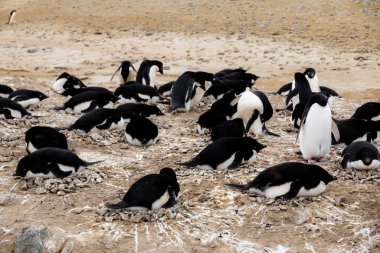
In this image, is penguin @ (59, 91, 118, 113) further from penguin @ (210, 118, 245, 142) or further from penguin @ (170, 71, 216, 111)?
penguin @ (210, 118, 245, 142)

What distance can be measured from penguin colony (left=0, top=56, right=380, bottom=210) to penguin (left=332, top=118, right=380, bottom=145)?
0.01 metres

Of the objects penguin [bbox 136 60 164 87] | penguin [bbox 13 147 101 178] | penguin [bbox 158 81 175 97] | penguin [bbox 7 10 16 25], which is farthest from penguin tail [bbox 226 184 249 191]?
penguin [bbox 7 10 16 25]

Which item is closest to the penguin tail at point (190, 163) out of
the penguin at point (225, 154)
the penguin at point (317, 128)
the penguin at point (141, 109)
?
the penguin at point (225, 154)

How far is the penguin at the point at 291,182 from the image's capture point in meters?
4.84

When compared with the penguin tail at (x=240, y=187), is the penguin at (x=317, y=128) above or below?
above

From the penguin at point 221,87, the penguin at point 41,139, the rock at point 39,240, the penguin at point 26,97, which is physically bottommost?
the rock at point 39,240

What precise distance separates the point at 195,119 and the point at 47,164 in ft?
10.2

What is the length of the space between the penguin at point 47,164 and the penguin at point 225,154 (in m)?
1.17

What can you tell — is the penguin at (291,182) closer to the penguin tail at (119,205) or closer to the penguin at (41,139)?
the penguin tail at (119,205)

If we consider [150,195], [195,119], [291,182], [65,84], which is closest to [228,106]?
[195,119]

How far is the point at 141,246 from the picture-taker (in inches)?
166

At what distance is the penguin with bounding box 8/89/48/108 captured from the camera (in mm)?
8367

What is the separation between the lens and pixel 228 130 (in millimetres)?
6430

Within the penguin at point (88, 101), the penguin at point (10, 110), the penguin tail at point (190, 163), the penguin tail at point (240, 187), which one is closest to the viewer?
the penguin tail at point (240, 187)
